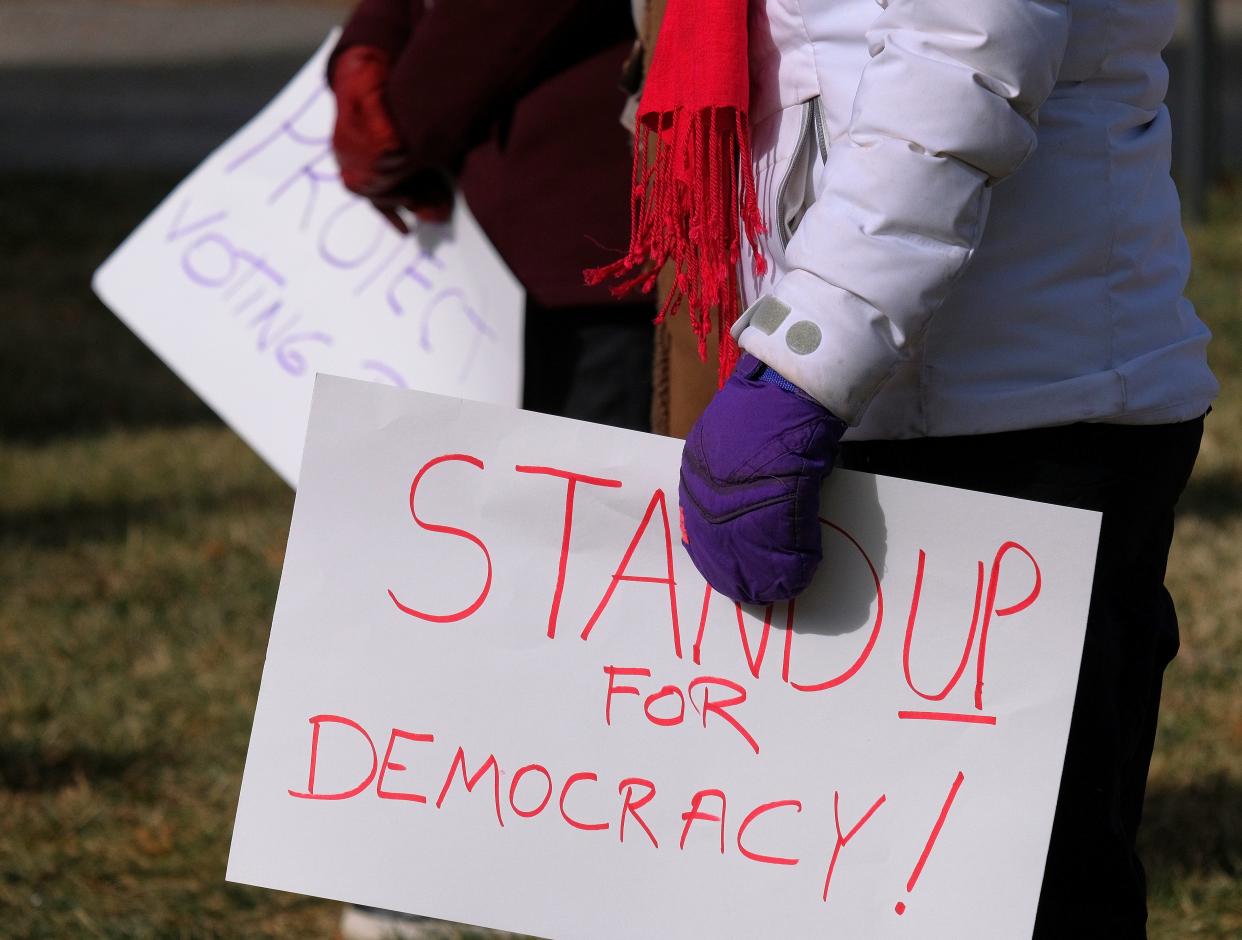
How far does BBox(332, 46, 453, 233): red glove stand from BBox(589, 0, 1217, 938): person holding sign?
2.01 ft

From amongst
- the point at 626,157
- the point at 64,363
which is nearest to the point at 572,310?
the point at 626,157

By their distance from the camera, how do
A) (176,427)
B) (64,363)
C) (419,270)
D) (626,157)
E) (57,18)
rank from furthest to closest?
(57,18) < (64,363) < (176,427) < (419,270) < (626,157)

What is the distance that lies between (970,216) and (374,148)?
99 cm

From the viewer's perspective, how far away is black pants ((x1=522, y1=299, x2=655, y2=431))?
1979 millimetres

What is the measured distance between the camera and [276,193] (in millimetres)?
2254

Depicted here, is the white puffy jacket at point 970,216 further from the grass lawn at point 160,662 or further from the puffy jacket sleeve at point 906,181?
the grass lawn at point 160,662

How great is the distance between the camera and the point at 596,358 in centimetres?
199

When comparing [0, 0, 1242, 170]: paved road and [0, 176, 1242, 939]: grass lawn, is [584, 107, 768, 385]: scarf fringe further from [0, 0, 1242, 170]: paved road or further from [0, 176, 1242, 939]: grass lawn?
[0, 0, 1242, 170]: paved road

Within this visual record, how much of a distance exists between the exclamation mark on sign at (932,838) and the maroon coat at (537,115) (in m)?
0.79

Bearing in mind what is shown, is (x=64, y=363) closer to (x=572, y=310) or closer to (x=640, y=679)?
(x=572, y=310)

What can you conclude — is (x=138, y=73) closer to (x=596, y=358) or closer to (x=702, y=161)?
(x=596, y=358)

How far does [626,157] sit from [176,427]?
11.3 feet

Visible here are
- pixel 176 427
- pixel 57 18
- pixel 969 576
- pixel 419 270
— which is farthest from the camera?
pixel 57 18

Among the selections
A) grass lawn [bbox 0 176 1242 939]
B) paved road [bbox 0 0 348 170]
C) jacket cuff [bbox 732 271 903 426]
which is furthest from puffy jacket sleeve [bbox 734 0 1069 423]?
paved road [bbox 0 0 348 170]
